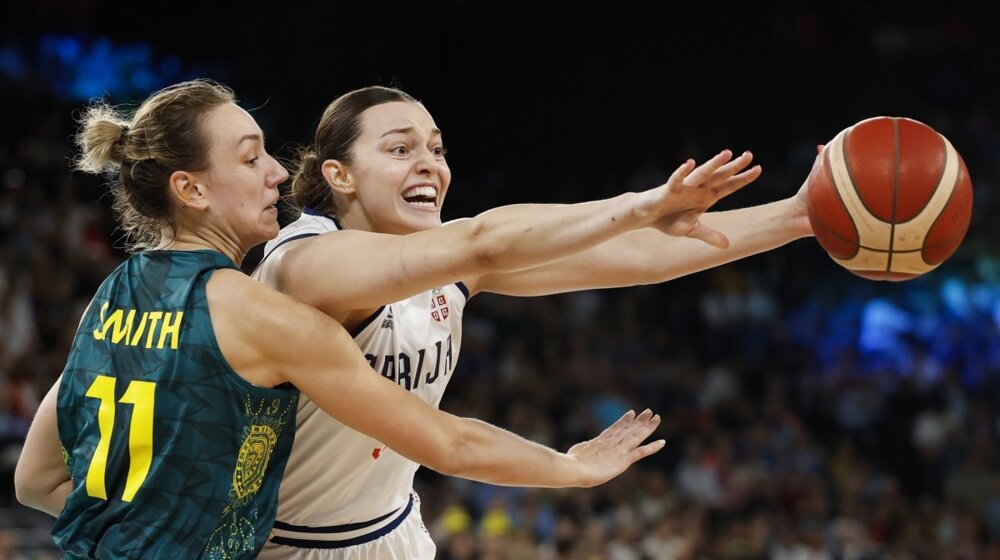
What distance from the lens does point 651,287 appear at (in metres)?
14.5

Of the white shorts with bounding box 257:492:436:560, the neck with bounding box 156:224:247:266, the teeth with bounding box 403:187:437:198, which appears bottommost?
the white shorts with bounding box 257:492:436:560

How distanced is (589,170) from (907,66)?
4.31 meters

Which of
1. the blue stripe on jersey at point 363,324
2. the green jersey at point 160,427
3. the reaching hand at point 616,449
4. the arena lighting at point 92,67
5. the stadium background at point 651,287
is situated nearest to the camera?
the green jersey at point 160,427

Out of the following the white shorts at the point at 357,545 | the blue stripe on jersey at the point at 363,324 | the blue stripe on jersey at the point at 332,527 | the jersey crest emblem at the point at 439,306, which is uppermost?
the jersey crest emblem at the point at 439,306

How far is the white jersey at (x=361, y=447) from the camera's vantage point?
370 centimetres

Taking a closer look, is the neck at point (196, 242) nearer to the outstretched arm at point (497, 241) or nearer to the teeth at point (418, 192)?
the outstretched arm at point (497, 241)

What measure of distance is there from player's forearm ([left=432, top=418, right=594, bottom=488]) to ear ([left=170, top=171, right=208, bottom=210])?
93 centimetres

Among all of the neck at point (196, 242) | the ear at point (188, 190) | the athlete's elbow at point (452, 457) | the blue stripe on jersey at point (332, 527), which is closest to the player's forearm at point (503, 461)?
the athlete's elbow at point (452, 457)

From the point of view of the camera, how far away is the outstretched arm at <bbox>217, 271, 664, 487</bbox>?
2.96 m

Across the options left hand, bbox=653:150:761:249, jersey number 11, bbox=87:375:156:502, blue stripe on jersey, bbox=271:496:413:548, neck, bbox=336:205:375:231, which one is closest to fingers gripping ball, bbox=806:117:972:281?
left hand, bbox=653:150:761:249

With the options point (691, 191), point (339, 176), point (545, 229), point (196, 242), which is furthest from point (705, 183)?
point (339, 176)

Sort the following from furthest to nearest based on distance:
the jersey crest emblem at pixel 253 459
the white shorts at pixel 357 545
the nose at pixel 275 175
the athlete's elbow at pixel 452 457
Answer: the white shorts at pixel 357 545
the nose at pixel 275 175
the athlete's elbow at pixel 452 457
the jersey crest emblem at pixel 253 459

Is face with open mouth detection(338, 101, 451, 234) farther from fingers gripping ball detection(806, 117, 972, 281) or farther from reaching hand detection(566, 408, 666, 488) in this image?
fingers gripping ball detection(806, 117, 972, 281)

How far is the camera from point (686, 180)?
9.11 feet
